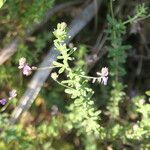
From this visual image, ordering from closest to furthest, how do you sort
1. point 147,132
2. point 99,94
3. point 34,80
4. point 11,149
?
point 147,132, point 34,80, point 11,149, point 99,94

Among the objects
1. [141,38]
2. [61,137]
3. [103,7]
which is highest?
[103,7]

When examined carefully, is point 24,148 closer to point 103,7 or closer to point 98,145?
point 98,145

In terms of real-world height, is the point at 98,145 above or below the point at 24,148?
below

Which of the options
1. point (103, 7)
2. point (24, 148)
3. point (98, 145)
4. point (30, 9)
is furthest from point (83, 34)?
point (24, 148)

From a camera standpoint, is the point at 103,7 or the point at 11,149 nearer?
the point at 11,149
